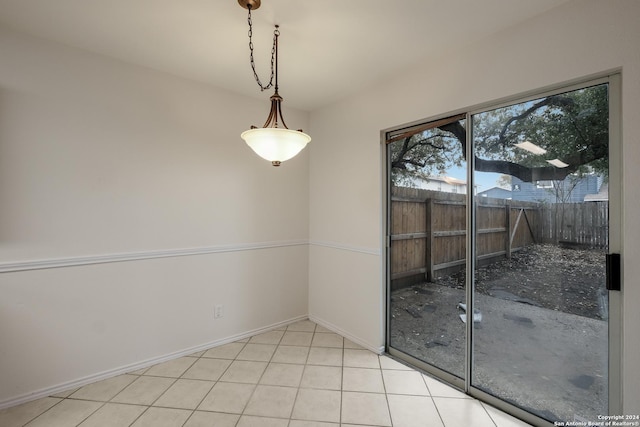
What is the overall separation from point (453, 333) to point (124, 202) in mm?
2852

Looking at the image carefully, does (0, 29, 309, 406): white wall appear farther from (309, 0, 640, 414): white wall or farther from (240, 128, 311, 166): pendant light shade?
(240, 128, 311, 166): pendant light shade

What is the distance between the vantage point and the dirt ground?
1570 mm

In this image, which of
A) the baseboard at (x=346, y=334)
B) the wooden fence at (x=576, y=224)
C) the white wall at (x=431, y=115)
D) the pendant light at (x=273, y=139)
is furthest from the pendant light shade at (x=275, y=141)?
the baseboard at (x=346, y=334)

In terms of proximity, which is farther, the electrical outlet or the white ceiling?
the electrical outlet

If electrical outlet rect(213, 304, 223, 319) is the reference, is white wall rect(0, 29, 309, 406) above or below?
above

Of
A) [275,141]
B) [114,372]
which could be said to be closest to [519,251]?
[275,141]

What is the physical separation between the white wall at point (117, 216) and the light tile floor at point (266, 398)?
0.22 meters

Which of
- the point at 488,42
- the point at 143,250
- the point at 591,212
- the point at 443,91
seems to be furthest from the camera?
the point at 143,250

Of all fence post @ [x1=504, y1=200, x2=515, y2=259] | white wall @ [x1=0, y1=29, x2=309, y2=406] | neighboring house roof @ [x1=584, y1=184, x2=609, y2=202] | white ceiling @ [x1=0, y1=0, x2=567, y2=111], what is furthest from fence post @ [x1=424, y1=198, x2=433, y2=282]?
white wall @ [x1=0, y1=29, x2=309, y2=406]

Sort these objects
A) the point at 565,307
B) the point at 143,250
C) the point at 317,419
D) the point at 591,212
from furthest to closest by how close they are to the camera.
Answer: the point at 143,250 < the point at 317,419 < the point at 565,307 < the point at 591,212

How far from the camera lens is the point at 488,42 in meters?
1.90

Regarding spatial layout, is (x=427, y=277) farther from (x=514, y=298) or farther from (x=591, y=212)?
(x=591, y=212)

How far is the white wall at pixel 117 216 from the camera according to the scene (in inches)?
75.7

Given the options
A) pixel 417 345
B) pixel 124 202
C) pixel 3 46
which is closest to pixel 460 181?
pixel 417 345
